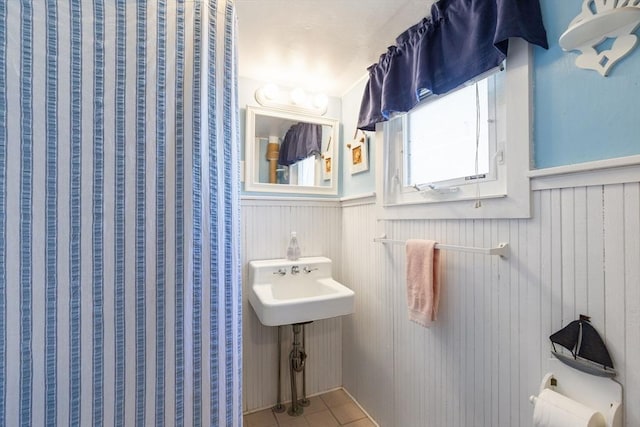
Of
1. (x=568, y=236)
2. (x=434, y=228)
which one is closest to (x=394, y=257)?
(x=434, y=228)

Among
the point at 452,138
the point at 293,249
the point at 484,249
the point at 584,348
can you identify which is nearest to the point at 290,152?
the point at 293,249

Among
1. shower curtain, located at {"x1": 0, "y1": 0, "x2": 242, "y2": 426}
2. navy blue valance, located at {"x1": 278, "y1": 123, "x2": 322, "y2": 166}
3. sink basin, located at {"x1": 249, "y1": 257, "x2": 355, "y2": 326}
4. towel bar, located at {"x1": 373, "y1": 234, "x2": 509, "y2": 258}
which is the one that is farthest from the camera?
navy blue valance, located at {"x1": 278, "y1": 123, "x2": 322, "y2": 166}

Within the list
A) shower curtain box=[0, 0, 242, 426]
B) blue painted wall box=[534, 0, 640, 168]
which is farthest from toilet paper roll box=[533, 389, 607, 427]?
shower curtain box=[0, 0, 242, 426]

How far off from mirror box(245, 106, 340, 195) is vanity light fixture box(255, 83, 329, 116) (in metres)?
0.04

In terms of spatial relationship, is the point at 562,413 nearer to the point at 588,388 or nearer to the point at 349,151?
the point at 588,388

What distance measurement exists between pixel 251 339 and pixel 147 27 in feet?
5.51

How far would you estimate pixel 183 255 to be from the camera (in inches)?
37.5

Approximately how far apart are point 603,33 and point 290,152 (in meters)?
1.53

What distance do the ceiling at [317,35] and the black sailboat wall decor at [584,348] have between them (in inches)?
51.0

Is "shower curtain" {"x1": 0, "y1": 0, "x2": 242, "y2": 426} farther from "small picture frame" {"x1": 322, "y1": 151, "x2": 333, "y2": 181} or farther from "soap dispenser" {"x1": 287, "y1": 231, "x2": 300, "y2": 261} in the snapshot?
"small picture frame" {"x1": 322, "y1": 151, "x2": 333, "y2": 181}

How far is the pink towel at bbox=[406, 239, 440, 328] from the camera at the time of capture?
3.85 feet

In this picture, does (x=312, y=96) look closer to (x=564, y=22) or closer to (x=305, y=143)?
(x=305, y=143)

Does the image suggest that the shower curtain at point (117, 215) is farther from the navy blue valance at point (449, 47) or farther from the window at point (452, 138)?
the window at point (452, 138)

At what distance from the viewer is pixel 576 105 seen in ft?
2.51
